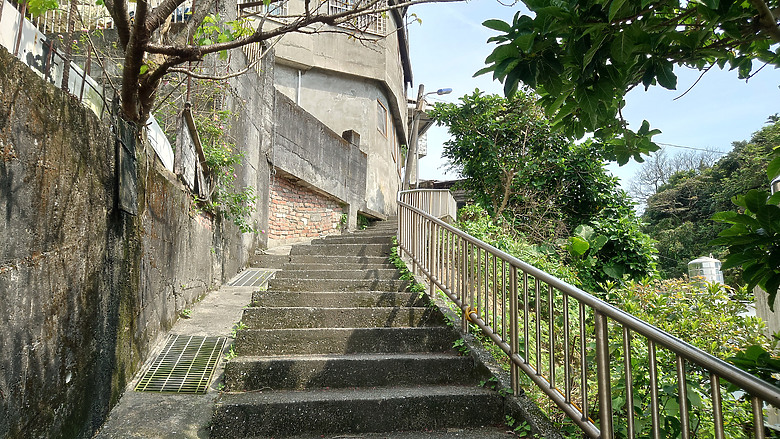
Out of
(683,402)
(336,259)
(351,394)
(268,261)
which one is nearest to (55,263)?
(351,394)

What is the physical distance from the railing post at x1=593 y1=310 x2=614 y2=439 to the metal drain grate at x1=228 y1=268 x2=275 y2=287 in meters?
4.51

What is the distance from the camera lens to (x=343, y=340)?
132 inches

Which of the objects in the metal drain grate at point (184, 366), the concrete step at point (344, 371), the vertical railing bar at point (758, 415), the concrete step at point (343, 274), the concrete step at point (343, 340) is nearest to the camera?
the vertical railing bar at point (758, 415)

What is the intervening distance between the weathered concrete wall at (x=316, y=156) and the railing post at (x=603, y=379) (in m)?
6.55

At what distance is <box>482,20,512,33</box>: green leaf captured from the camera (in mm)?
1450

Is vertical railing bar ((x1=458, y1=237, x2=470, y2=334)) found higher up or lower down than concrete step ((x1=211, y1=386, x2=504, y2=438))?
higher up

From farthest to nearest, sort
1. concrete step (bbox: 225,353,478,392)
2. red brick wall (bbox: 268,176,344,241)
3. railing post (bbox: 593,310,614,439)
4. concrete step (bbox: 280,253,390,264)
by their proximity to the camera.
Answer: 1. red brick wall (bbox: 268,176,344,241)
2. concrete step (bbox: 280,253,390,264)
3. concrete step (bbox: 225,353,478,392)
4. railing post (bbox: 593,310,614,439)

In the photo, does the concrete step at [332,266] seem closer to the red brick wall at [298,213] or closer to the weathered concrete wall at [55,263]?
the weathered concrete wall at [55,263]

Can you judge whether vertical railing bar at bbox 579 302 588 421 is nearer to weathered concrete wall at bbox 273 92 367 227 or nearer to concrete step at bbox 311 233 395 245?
concrete step at bbox 311 233 395 245

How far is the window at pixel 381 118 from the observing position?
41.3 ft

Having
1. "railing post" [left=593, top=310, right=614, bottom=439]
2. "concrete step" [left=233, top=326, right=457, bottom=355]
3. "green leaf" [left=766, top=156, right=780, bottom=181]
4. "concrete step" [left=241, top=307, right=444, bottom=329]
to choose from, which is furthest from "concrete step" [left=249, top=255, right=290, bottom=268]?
"green leaf" [left=766, top=156, right=780, bottom=181]

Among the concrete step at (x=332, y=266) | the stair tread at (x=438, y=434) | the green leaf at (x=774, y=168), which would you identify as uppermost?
the green leaf at (x=774, y=168)

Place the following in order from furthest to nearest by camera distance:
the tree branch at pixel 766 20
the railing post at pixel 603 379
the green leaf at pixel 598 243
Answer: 1. the green leaf at pixel 598 243
2. the railing post at pixel 603 379
3. the tree branch at pixel 766 20

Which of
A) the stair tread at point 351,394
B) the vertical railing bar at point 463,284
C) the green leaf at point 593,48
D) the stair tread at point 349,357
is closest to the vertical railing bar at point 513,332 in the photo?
the stair tread at point 351,394
